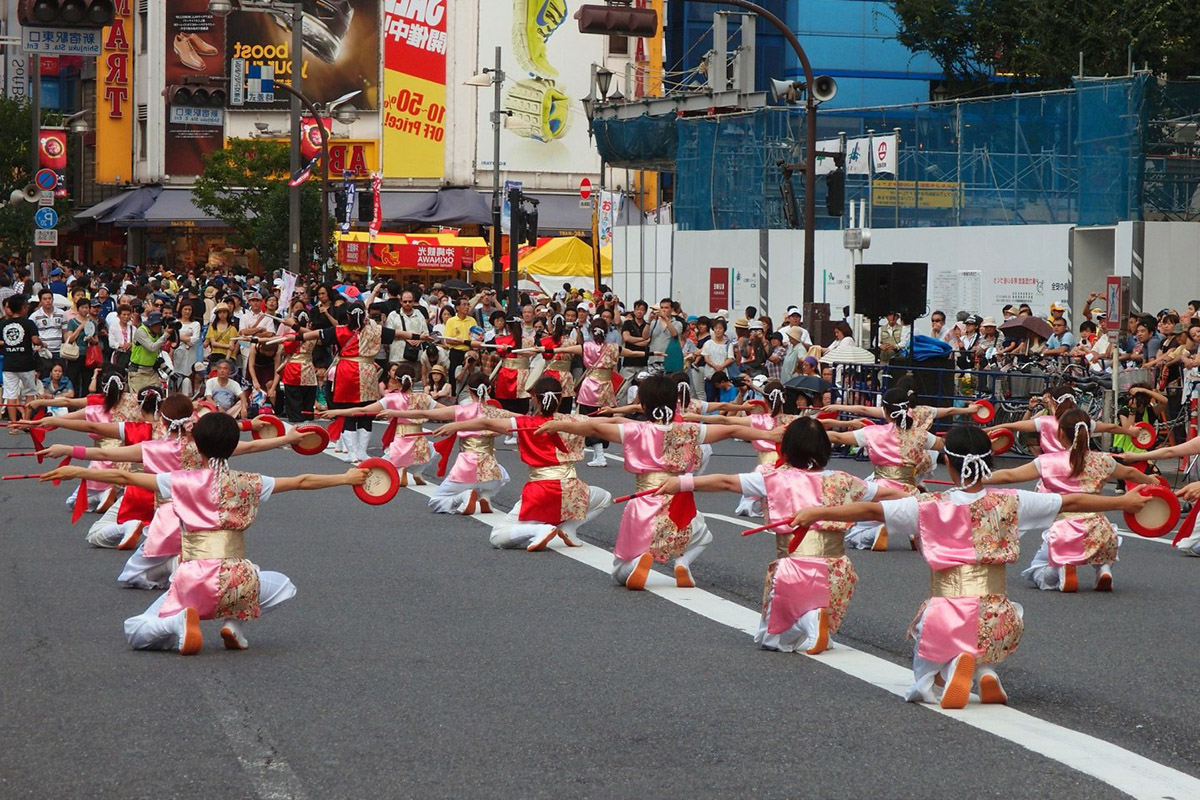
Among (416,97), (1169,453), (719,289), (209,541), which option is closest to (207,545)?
(209,541)

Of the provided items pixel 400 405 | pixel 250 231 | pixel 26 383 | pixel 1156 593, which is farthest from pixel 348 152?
pixel 1156 593

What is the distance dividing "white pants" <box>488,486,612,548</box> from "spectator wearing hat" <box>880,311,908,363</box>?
35.3ft

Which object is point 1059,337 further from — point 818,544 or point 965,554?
point 965,554

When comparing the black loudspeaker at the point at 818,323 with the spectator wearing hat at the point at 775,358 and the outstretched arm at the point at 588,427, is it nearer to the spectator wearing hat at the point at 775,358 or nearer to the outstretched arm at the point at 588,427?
the spectator wearing hat at the point at 775,358

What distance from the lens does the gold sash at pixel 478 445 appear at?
1489 centimetres

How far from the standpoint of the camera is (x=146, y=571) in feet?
34.6

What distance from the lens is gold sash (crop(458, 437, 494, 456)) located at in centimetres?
1489

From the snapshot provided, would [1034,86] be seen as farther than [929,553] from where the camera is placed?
Yes

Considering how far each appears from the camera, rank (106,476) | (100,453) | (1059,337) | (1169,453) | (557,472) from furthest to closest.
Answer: (1059,337), (557,472), (1169,453), (100,453), (106,476)

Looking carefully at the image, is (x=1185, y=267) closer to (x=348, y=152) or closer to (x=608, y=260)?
(x=608, y=260)

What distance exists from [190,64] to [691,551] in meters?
53.7

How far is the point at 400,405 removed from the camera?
16.6 meters

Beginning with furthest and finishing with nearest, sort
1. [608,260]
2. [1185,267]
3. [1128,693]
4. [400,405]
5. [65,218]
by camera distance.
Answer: [65,218]
[608,260]
[1185,267]
[400,405]
[1128,693]

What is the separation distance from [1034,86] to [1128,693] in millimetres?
42354
